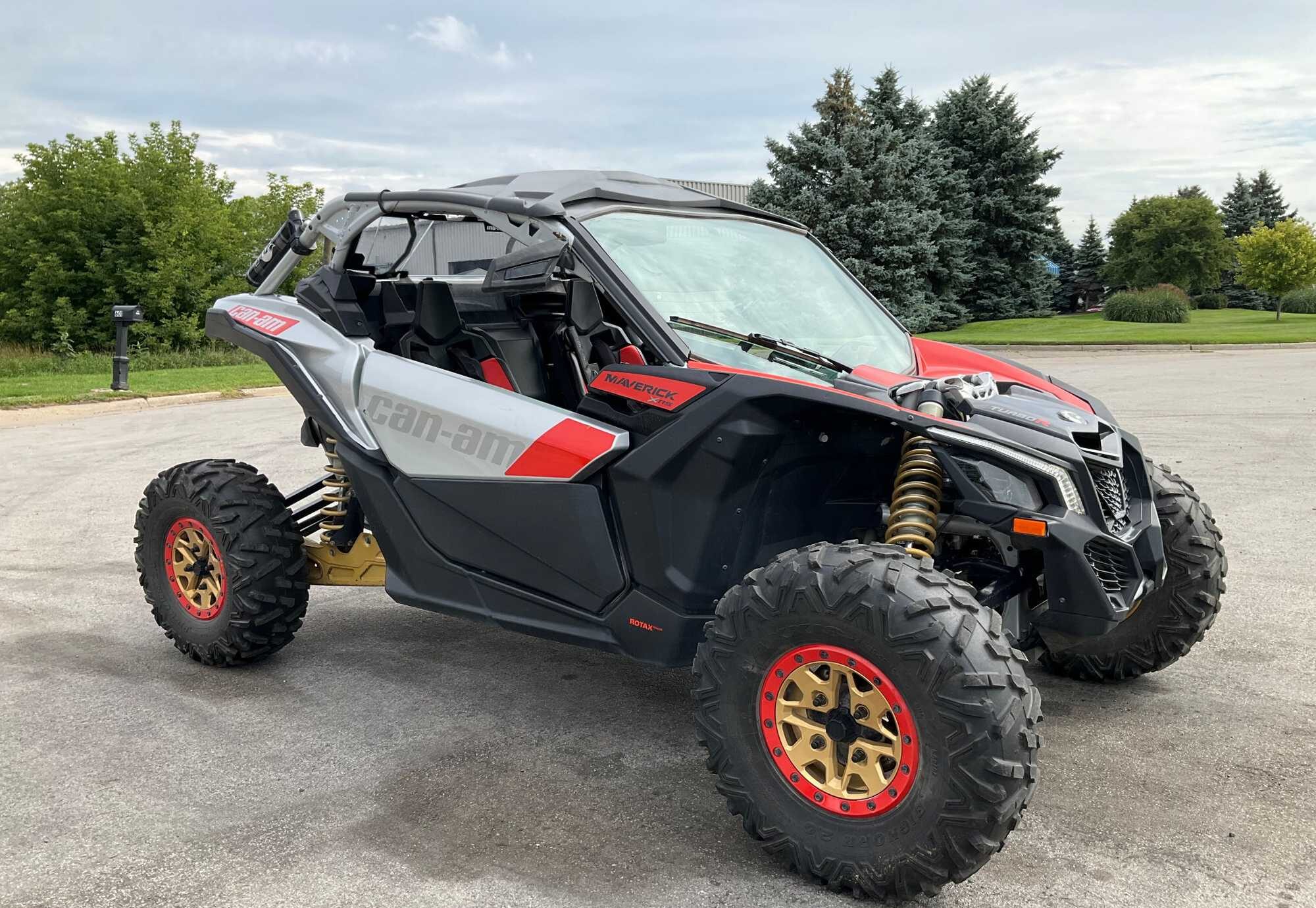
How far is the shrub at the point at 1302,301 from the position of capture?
45.6 meters

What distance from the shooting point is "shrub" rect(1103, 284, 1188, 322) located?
39.6 meters

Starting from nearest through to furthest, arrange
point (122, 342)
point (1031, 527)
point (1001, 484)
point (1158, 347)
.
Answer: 1. point (1031, 527)
2. point (1001, 484)
3. point (122, 342)
4. point (1158, 347)

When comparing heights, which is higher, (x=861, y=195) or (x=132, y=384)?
(x=861, y=195)

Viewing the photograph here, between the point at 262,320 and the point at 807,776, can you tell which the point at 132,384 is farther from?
the point at 807,776

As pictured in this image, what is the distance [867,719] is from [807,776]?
9.5 inches

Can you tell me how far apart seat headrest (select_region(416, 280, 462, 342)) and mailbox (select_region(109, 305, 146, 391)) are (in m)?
13.6

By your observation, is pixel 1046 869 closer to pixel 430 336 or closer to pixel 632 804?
pixel 632 804

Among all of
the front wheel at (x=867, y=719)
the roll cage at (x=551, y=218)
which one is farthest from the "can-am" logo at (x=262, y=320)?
the front wheel at (x=867, y=719)

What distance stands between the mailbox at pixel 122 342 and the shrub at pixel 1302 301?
1692 inches

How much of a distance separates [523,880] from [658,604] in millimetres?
936

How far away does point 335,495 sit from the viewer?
16.6ft

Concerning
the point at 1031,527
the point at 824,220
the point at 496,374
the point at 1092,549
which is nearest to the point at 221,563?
the point at 496,374

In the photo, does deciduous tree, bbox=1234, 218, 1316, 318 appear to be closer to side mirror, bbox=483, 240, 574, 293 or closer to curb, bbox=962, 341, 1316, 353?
curb, bbox=962, 341, 1316, 353

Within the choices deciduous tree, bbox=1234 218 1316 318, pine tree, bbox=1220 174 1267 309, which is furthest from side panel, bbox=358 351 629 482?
pine tree, bbox=1220 174 1267 309
